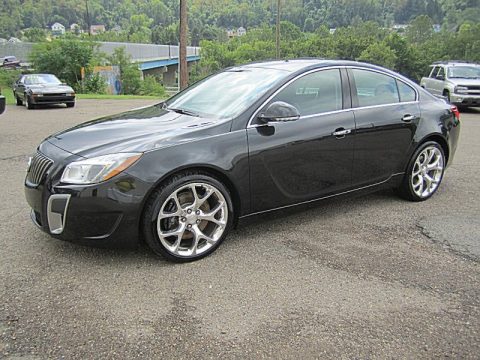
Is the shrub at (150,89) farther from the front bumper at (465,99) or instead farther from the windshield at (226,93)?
the windshield at (226,93)

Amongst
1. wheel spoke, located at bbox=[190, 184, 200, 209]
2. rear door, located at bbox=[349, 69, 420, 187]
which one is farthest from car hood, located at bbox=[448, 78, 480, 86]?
wheel spoke, located at bbox=[190, 184, 200, 209]

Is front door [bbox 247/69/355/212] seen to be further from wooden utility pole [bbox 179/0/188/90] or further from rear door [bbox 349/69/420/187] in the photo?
wooden utility pole [bbox 179/0/188/90]

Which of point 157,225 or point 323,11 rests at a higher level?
point 323,11

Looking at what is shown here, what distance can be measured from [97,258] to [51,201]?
0.59 m

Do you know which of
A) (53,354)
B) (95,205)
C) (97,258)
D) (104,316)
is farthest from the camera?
(97,258)

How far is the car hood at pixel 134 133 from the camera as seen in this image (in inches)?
136

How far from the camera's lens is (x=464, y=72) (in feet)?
54.7

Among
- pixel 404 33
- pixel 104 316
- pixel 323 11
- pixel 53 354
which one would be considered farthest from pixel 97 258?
pixel 323 11

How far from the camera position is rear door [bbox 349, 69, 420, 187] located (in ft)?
14.9

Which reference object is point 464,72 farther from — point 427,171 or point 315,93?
point 315,93

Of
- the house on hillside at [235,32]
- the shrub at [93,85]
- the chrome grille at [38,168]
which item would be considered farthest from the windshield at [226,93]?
the house on hillside at [235,32]

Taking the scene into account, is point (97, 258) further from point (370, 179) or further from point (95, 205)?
point (370, 179)

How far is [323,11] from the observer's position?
377 ft

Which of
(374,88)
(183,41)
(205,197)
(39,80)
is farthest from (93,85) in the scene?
(205,197)
